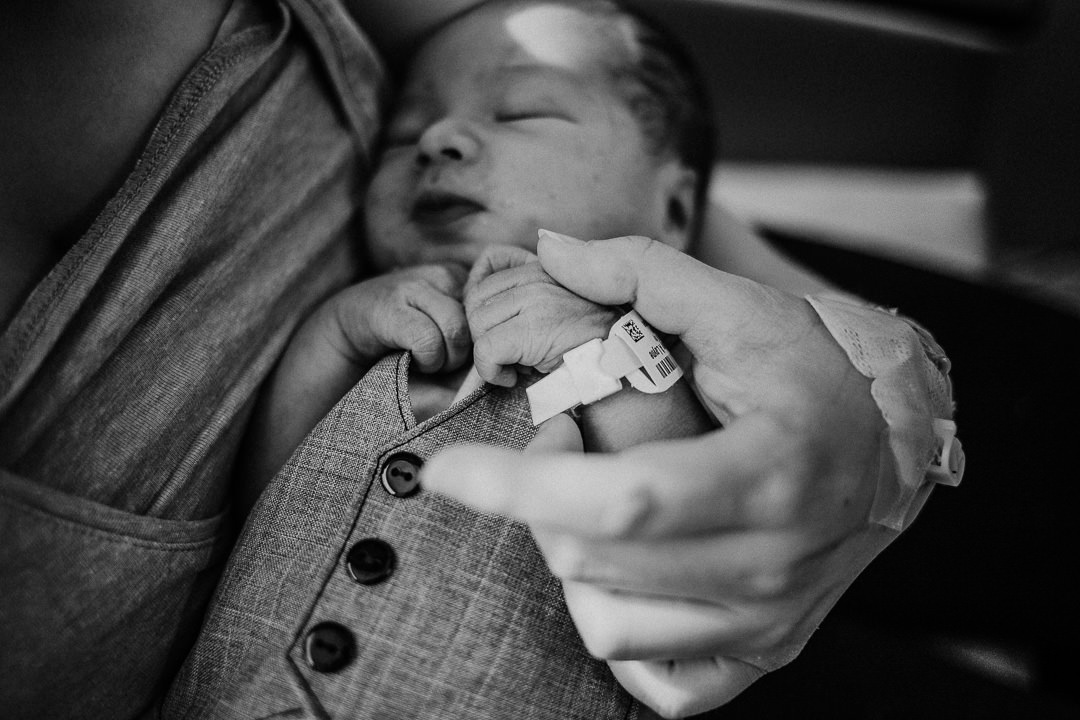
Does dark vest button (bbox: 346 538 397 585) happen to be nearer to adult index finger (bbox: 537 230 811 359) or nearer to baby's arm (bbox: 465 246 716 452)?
baby's arm (bbox: 465 246 716 452)

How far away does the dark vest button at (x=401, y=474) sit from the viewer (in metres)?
0.68

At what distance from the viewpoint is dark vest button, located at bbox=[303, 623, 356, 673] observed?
25.6 inches

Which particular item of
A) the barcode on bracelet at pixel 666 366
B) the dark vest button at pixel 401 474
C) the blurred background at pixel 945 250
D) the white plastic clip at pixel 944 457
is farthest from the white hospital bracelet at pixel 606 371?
the blurred background at pixel 945 250

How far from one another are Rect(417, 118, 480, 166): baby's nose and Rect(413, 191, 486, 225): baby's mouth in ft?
0.14

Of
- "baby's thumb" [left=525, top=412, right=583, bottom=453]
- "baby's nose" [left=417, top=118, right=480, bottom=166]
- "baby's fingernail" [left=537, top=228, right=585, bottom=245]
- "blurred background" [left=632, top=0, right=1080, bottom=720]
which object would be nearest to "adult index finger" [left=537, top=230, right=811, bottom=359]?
"baby's fingernail" [left=537, top=228, right=585, bottom=245]

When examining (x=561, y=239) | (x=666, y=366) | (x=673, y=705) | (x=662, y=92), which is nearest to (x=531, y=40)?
(x=662, y=92)

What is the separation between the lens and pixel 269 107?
31.9 inches

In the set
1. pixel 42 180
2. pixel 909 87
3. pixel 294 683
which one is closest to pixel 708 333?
pixel 294 683

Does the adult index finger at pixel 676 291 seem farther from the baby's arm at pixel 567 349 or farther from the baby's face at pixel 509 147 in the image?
the baby's face at pixel 509 147

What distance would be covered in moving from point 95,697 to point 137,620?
65 mm

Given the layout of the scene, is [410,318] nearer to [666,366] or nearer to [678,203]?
[666,366]

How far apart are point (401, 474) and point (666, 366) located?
0.24 meters

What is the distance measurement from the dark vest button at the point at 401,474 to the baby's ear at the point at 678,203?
18.8 inches

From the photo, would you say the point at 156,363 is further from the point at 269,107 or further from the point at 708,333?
the point at 708,333
